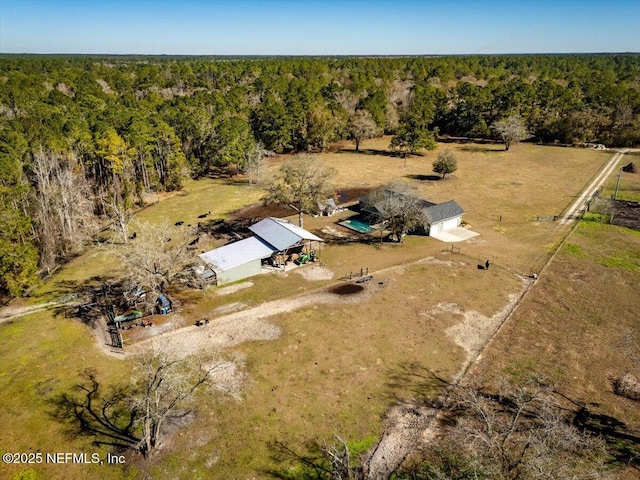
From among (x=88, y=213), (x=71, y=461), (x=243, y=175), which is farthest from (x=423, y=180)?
(x=71, y=461)

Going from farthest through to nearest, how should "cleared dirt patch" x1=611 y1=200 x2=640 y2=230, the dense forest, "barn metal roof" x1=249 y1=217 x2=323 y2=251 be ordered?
"cleared dirt patch" x1=611 y1=200 x2=640 y2=230 < the dense forest < "barn metal roof" x1=249 y1=217 x2=323 y2=251

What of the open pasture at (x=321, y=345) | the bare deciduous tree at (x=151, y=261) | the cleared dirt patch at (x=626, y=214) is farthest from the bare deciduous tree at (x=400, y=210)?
the cleared dirt patch at (x=626, y=214)

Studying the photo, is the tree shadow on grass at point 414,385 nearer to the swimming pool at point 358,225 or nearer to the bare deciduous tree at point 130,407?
the bare deciduous tree at point 130,407

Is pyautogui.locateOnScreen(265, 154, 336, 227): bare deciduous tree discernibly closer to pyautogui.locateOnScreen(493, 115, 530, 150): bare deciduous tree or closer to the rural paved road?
the rural paved road

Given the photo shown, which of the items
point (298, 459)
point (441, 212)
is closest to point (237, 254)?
point (298, 459)

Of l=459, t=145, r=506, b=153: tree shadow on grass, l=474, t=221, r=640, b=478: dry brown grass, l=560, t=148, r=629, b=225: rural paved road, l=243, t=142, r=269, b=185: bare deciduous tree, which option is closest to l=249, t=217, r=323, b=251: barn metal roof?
l=474, t=221, r=640, b=478: dry brown grass

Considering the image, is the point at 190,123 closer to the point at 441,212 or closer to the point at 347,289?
the point at 441,212

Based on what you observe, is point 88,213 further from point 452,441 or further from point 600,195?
point 600,195
